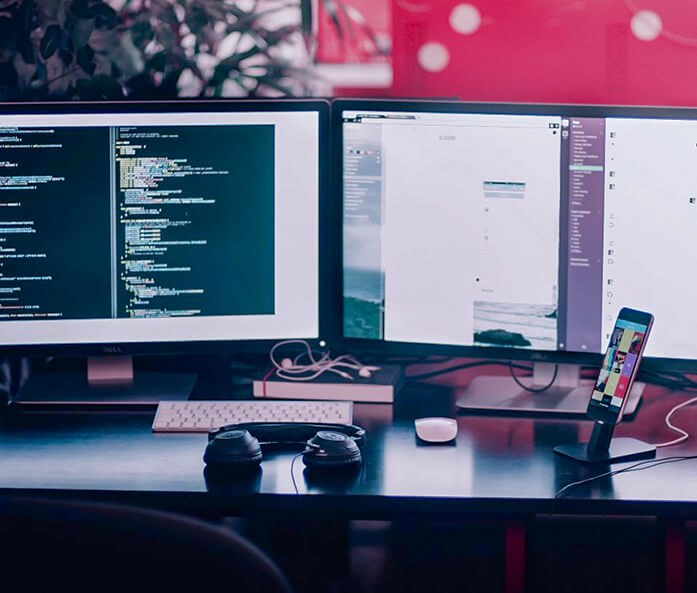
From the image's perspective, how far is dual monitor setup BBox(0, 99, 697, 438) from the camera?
139 centimetres

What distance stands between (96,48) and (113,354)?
67cm

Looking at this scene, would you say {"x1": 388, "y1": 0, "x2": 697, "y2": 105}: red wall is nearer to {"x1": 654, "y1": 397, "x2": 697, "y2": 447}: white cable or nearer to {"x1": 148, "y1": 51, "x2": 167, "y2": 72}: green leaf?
{"x1": 148, "y1": 51, "x2": 167, "y2": 72}: green leaf

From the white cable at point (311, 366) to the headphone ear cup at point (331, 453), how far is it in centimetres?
33

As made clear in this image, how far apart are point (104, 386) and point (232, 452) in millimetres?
474

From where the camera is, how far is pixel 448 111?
1419 mm

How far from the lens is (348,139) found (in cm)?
147

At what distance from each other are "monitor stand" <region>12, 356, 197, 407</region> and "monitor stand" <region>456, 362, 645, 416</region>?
504 millimetres

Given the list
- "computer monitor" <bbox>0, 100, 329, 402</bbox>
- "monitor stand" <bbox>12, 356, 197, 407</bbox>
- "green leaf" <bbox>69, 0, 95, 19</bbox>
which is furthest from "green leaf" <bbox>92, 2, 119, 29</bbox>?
"monitor stand" <bbox>12, 356, 197, 407</bbox>

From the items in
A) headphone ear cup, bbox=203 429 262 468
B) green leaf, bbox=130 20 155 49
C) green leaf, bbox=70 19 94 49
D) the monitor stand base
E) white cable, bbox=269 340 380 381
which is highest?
green leaf, bbox=130 20 155 49

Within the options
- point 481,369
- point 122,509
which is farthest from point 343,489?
point 481,369

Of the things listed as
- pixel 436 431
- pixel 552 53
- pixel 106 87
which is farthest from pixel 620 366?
pixel 106 87

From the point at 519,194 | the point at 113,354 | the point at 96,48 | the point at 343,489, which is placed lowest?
the point at 343,489

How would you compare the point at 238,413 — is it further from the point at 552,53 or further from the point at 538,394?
the point at 552,53

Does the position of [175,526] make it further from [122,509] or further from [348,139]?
[348,139]
